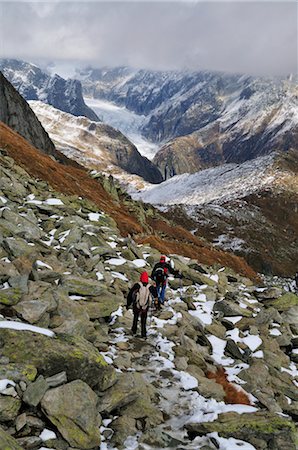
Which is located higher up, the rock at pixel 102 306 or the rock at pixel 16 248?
the rock at pixel 16 248

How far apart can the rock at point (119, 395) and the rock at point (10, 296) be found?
4.60 m

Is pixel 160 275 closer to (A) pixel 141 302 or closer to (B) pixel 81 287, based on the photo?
(A) pixel 141 302

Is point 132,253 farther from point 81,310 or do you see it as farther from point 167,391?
point 167,391

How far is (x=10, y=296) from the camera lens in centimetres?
1465

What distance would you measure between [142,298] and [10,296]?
562 cm

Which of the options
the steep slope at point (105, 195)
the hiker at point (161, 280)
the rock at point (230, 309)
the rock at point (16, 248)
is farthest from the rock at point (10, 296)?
the steep slope at point (105, 195)

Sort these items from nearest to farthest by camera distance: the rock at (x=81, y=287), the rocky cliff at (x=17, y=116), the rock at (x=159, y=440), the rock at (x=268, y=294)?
1. the rock at (x=159, y=440)
2. the rock at (x=81, y=287)
3. the rock at (x=268, y=294)
4. the rocky cliff at (x=17, y=116)

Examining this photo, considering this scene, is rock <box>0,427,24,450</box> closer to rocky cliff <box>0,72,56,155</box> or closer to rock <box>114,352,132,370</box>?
rock <box>114,352,132,370</box>

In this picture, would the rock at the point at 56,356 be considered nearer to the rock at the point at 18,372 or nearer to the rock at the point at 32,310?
the rock at the point at 18,372

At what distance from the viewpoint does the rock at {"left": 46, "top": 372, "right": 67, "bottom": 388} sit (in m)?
10.7

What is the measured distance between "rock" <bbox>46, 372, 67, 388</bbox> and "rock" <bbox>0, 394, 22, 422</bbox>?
99 cm


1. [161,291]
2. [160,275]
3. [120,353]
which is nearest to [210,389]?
[120,353]

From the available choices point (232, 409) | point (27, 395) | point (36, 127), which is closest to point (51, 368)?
point (27, 395)

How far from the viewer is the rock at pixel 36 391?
32.7 feet
